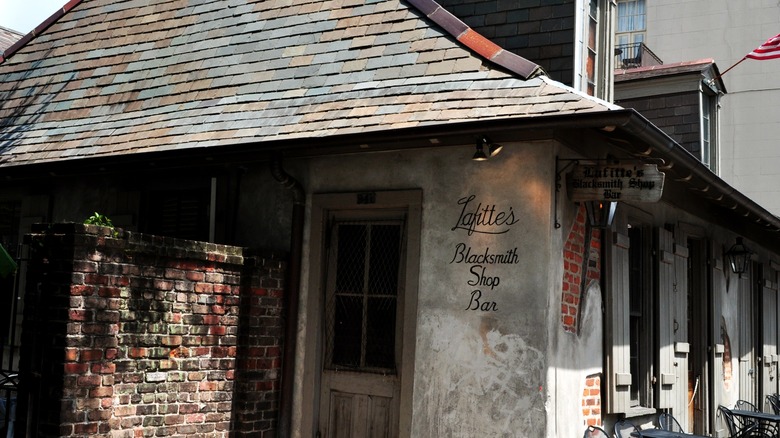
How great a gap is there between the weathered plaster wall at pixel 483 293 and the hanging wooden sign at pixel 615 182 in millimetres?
267

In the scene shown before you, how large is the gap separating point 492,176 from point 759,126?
556 inches

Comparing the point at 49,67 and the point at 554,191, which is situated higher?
the point at 49,67

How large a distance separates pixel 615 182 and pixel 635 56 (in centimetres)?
1448

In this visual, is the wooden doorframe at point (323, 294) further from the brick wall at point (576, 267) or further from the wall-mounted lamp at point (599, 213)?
the wall-mounted lamp at point (599, 213)

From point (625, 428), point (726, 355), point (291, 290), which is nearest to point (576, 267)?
point (625, 428)

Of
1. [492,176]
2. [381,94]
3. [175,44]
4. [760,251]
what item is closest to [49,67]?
[175,44]

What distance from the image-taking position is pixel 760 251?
47.3 ft

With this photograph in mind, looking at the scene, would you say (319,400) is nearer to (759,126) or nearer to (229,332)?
(229,332)

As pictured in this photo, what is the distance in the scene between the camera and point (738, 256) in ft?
40.2

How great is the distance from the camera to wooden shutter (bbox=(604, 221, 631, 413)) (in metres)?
8.09

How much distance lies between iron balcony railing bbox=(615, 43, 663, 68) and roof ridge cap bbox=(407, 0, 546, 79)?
8.80 m

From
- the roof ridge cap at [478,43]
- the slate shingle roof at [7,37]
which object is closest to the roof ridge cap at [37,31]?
the slate shingle roof at [7,37]

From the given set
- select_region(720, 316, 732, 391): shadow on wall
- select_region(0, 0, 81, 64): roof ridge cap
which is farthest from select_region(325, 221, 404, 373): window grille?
select_region(0, 0, 81, 64): roof ridge cap

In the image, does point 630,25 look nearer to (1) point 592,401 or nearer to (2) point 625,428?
(2) point 625,428
